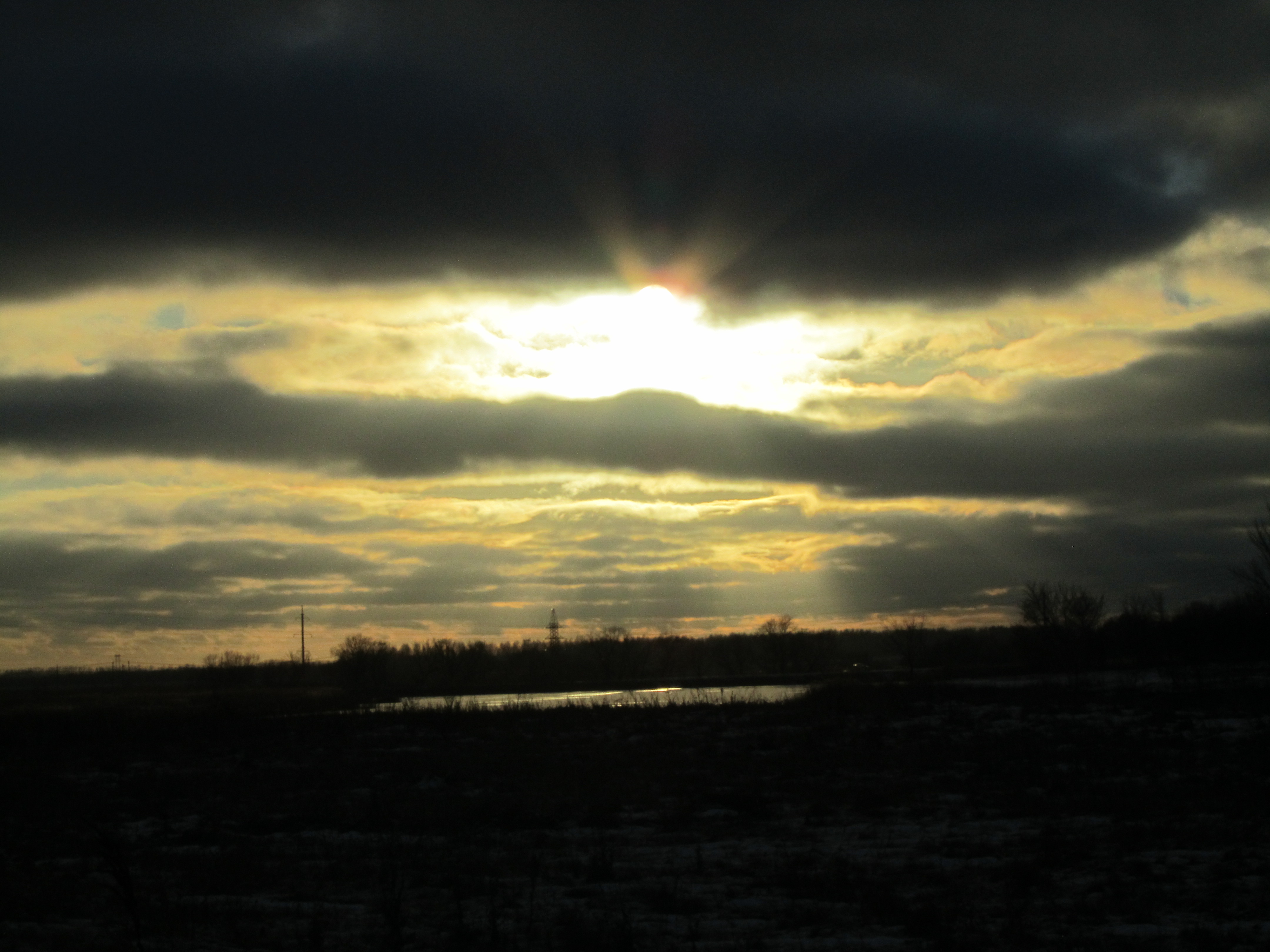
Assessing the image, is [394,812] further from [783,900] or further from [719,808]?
[783,900]

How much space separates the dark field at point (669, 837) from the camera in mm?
11508

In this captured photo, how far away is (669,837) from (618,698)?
175 feet

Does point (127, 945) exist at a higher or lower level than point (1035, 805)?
higher

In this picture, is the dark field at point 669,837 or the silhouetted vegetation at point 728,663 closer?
the dark field at point 669,837

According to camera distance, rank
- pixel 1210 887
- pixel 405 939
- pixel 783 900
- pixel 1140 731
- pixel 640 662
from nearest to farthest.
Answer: pixel 405 939 < pixel 1210 887 < pixel 783 900 < pixel 1140 731 < pixel 640 662

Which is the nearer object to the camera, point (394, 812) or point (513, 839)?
point (513, 839)

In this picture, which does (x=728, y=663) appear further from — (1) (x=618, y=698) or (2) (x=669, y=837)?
(2) (x=669, y=837)

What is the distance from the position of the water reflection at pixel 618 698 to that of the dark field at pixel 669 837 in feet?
44.7

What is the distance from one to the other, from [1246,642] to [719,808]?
6946 cm

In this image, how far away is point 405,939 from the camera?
37.4 feet

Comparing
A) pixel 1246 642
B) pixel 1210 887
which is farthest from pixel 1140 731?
pixel 1246 642

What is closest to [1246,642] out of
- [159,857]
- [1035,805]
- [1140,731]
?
[1140,731]

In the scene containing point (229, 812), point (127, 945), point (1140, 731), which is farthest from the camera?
point (1140, 731)

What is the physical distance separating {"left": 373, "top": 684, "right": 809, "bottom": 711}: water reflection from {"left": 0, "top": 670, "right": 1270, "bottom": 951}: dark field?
13627 millimetres
